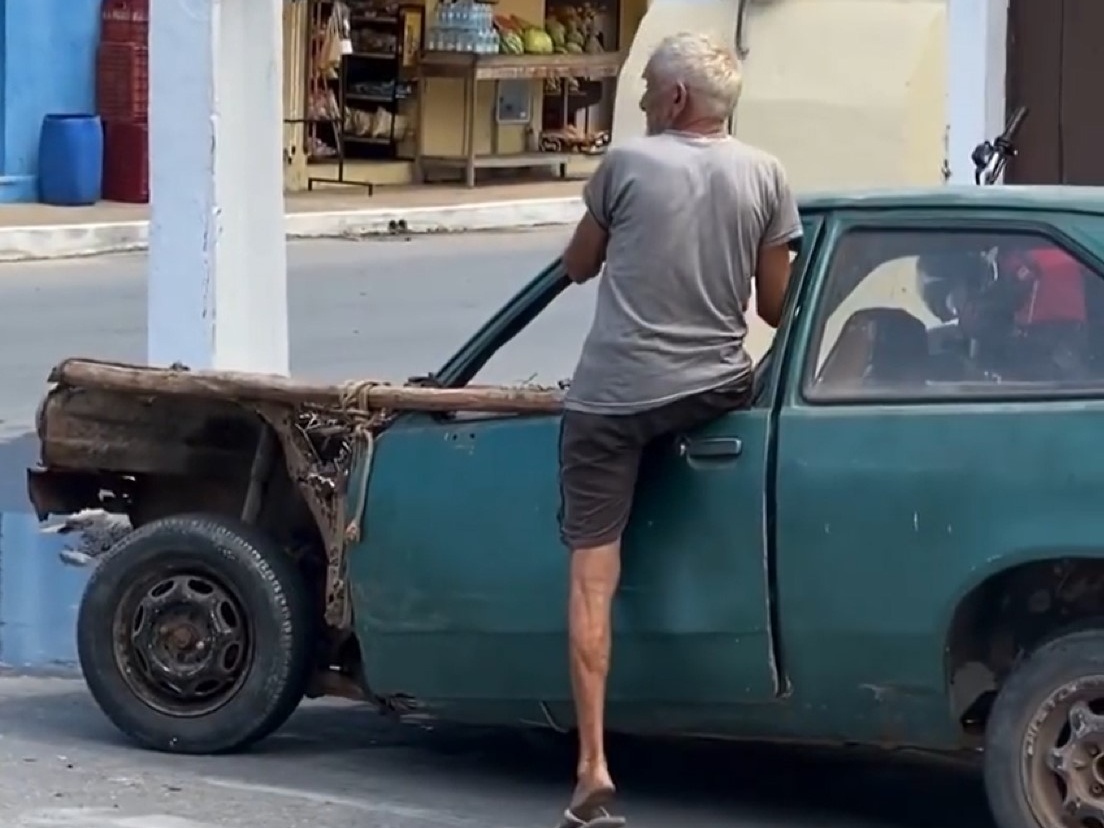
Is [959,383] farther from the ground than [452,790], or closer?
farther from the ground

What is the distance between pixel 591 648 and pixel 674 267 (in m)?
0.90

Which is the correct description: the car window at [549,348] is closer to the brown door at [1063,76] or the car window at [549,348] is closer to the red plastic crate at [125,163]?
the brown door at [1063,76]

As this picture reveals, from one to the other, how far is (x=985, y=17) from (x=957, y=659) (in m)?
5.29

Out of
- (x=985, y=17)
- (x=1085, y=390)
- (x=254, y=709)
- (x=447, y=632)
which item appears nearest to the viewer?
(x=1085, y=390)

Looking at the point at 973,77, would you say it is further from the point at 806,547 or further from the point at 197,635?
the point at 806,547

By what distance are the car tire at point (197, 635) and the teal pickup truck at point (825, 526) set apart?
3cm

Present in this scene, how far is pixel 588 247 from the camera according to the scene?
601 centimetres

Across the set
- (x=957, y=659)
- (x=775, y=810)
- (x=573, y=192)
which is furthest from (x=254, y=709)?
(x=573, y=192)

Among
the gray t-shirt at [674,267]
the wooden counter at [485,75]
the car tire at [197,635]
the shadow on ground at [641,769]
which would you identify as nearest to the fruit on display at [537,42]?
the wooden counter at [485,75]

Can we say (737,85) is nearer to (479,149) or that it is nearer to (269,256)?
(269,256)

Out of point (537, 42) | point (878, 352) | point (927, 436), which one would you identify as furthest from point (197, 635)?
point (537, 42)

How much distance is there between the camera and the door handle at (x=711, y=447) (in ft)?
19.3

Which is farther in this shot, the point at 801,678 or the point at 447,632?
the point at 447,632

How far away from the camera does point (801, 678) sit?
5852 millimetres
